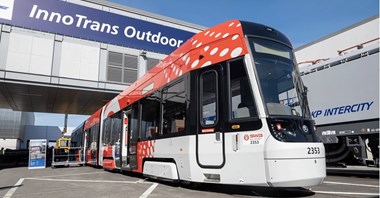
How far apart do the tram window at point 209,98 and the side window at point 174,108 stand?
537 millimetres

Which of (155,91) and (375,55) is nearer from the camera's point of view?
(155,91)

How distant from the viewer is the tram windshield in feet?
17.6

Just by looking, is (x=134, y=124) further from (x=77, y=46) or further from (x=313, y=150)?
(x=77, y=46)

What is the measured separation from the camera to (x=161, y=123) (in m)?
7.36

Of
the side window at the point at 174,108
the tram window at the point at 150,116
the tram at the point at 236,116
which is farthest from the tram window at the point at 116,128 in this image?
the side window at the point at 174,108

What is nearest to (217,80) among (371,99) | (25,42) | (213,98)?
(213,98)

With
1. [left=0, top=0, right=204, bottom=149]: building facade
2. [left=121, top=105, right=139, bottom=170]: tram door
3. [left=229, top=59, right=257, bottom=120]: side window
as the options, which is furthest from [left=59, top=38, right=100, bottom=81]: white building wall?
[left=229, top=59, right=257, bottom=120]: side window

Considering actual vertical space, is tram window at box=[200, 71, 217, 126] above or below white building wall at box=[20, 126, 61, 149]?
below

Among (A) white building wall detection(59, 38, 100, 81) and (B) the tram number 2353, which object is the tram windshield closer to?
(B) the tram number 2353

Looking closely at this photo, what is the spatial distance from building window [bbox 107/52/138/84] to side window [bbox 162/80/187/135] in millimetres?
11997

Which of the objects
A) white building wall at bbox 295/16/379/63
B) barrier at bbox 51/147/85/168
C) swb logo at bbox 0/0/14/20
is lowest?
barrier at bbox 51/147/85/168

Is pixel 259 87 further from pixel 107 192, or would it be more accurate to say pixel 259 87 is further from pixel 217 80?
pixel 107 192

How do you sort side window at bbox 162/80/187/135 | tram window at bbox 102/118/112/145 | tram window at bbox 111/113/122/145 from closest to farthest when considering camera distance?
side window at bbox 162/80/187/135
tram window at bbox 111/113/122/145
tram window at bbox 102/118/112/145

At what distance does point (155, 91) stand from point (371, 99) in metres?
6.26
